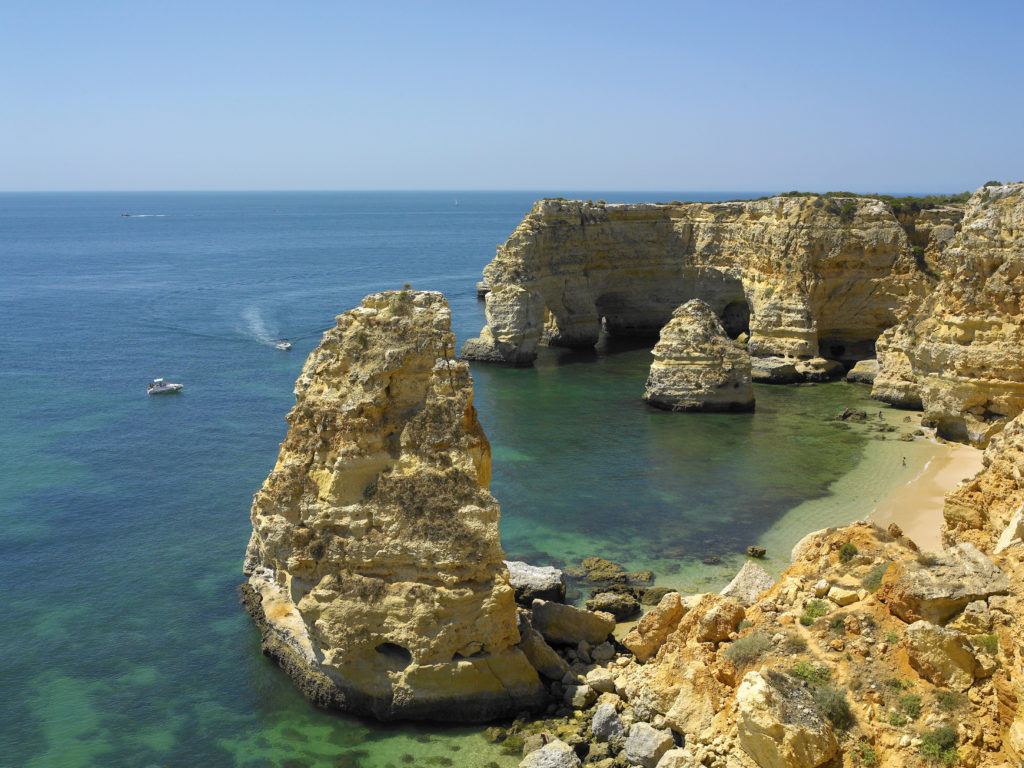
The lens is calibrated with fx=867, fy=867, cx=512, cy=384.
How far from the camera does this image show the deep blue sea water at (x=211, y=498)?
19891 millimetres

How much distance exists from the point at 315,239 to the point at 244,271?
5962 centimetres

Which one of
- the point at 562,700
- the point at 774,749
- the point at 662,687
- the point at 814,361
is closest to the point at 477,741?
the point at 562,700

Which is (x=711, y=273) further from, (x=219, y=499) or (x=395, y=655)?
(x=395, y=655)

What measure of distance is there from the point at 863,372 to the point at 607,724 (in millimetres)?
40682

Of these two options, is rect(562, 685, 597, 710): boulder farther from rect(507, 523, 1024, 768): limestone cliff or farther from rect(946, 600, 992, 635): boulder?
rect(946, 600, 992, 635): boulder

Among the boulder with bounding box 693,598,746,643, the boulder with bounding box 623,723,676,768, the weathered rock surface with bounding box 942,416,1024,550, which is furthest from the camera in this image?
the weathered rock surface with bounding box 942,416,1024,550

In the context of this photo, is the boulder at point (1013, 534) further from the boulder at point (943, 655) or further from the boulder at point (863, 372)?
the boulder at point (863, 372)

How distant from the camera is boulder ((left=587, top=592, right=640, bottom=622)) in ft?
80.0

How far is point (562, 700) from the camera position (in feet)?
64.6

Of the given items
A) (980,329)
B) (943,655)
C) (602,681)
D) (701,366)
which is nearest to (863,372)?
(701,366)

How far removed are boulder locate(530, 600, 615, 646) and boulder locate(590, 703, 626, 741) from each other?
11.8 feet

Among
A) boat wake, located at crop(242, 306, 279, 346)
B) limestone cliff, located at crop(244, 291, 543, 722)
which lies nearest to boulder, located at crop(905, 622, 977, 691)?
limestone cliff, located at crop(244, 291, 543, 722)

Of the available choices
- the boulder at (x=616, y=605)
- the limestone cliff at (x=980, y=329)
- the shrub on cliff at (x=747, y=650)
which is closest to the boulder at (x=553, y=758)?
the shrub on cliff at (x=747, y=650)

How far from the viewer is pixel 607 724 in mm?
17875
